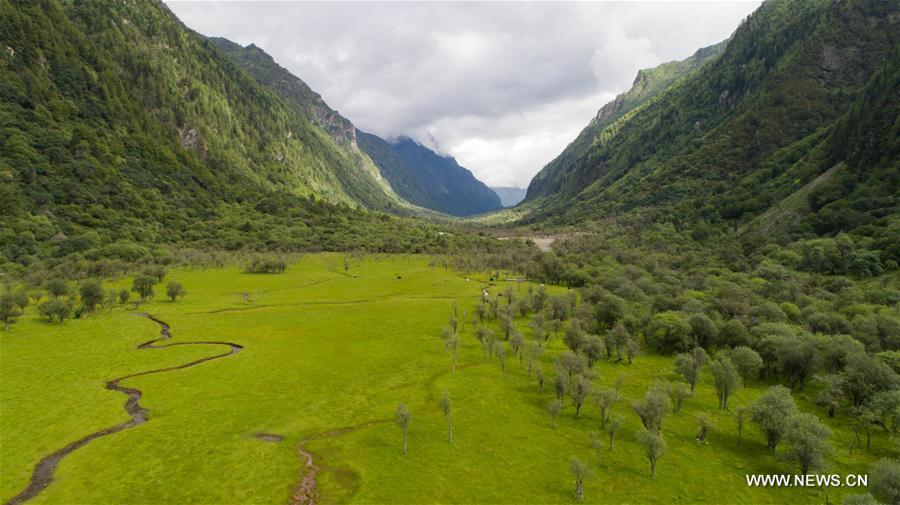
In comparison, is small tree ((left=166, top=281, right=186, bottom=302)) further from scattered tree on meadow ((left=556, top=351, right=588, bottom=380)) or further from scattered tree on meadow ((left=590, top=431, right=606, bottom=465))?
scattered tree on meadow ((left=590, top=431, right=606, bottom=465))

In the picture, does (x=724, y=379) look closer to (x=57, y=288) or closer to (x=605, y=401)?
(x=605, y=401)

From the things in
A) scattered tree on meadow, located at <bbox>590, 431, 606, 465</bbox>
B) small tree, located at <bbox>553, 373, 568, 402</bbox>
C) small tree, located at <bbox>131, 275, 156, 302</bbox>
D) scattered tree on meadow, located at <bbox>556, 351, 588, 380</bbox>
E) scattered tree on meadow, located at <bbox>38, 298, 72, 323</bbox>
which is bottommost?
scattered tree on meadow, located at <bbox>590, 431, 606, 465</bbox>

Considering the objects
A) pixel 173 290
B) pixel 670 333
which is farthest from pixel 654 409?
pixel 173 290

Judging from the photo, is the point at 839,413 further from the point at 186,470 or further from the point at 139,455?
the point at 139,455

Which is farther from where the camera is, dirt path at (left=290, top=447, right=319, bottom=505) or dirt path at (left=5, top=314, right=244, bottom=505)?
dirt path at (left=5, top=314, right=244, bottom=505)

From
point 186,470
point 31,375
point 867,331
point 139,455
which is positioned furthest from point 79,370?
point 867,331

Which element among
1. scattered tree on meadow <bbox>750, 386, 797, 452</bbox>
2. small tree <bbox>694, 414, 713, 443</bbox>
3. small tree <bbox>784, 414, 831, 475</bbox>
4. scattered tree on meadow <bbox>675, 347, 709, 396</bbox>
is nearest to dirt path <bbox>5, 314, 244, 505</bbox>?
small tree <bbox>694, 414, 713, 443</bbox>

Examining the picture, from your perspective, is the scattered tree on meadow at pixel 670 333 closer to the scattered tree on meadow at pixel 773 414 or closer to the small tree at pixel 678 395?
the small tree at pixel 678 395
